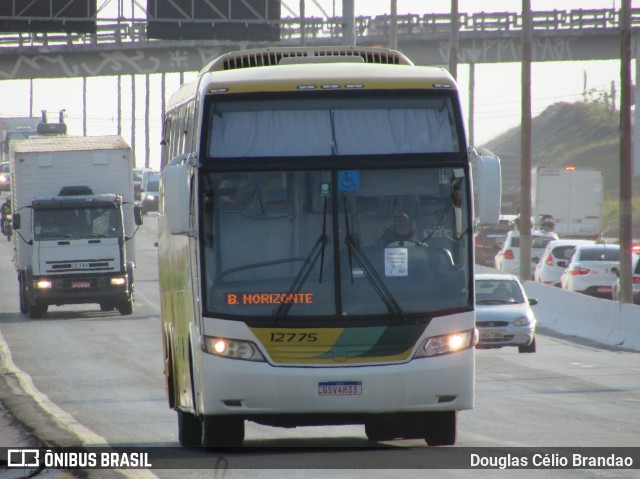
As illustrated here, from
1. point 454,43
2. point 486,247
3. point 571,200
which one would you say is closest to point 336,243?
point 454,43

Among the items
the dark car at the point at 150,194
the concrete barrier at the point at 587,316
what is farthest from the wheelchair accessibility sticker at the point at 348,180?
the dark car at the point at 150,194

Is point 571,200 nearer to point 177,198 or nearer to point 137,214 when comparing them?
point 137,214

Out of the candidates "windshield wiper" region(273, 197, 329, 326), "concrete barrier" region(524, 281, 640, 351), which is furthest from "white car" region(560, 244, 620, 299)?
"windshield wiper" region(273, 197, 329, 326)

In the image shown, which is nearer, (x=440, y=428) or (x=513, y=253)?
(x=440, y=428)

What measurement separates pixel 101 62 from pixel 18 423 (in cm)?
4665

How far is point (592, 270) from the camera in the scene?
38.8 metres

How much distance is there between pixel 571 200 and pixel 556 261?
1913cm

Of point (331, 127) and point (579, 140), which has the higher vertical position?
point (331, 127)

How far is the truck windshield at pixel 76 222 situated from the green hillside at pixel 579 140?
7305cm

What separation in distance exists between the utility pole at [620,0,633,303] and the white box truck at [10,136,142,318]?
11742 mm

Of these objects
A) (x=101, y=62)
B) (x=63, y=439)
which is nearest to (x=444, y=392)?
(x=63, y=439)

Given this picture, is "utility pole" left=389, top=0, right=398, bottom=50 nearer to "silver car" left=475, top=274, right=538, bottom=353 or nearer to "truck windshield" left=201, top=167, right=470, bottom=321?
"silver car" left=475, top=274, right=538, bottom=353

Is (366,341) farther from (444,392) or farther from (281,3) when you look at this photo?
(281,3)

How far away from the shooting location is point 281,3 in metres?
42.8
